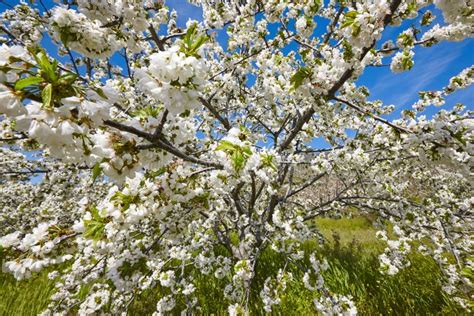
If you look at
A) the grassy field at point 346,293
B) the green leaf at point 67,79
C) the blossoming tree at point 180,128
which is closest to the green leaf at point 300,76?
the blossoming tree at point 180,128

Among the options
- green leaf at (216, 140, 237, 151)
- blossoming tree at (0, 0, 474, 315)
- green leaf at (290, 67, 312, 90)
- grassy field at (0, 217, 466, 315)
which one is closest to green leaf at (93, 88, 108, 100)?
blossoming tree at (0, 0, 474, 315)

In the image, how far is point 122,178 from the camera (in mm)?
1540

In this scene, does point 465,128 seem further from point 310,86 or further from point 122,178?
point 122,178

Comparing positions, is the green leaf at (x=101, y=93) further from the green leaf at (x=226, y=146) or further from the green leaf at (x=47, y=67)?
the green leaf at (x=226, y=146)

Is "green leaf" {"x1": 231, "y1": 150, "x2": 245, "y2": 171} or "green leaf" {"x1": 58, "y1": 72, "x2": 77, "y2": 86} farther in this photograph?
"green leaf" {"x1": 231, "y1": 150, "x2": 245, "y2": 171}

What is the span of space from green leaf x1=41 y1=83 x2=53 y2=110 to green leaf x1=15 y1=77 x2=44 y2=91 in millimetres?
39

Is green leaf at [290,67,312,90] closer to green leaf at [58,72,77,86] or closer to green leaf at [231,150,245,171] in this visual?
green leaf at [231,150,245,171]

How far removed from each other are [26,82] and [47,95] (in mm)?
85

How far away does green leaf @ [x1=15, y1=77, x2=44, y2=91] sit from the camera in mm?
948

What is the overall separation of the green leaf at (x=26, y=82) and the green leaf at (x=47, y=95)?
4cm

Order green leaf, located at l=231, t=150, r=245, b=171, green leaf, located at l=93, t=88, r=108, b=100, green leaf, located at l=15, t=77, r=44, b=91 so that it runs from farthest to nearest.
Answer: green leaf, located at l=231, t=150, r=245, b=171
green leaf, located at l=93, t=88, r=108, b=100
green leaf, located at l=15, t=77, r=44, b=91

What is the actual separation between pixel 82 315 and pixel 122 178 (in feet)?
8.90

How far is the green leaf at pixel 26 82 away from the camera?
0.95 metres

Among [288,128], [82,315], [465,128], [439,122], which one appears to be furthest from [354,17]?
[82,315]
